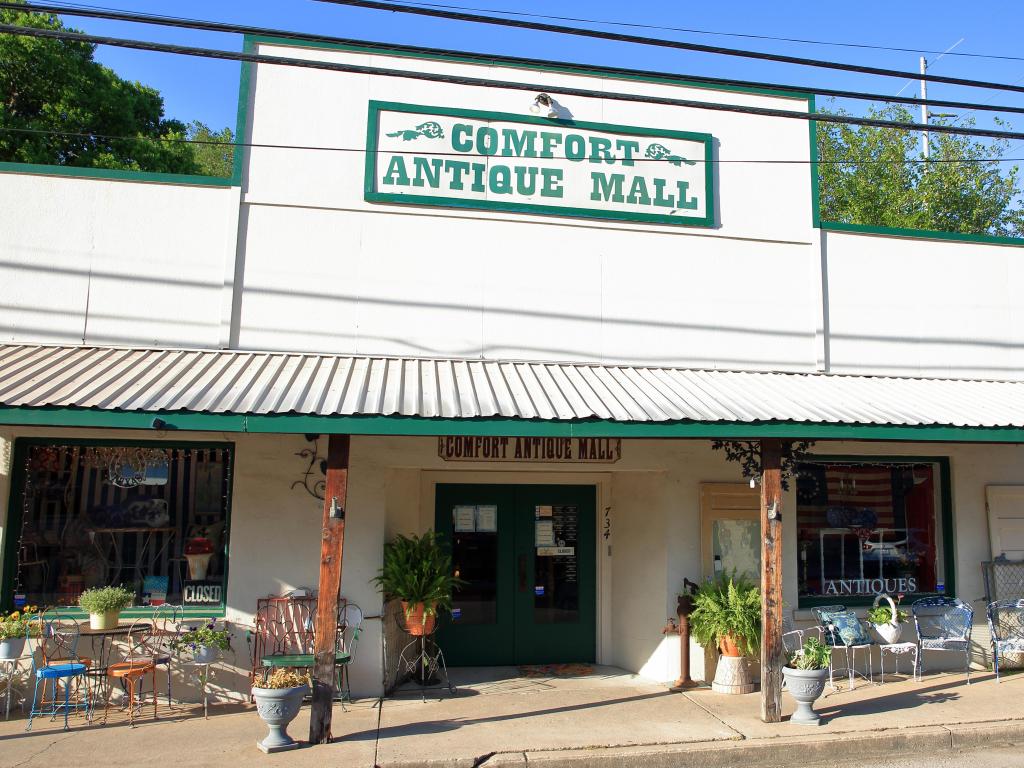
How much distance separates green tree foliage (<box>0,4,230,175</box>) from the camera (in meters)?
18.8

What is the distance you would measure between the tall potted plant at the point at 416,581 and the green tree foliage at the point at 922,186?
58.5 feet

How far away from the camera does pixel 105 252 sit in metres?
9.29

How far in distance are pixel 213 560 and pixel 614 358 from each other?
16.4 ft

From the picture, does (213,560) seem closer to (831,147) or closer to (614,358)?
(614,358)

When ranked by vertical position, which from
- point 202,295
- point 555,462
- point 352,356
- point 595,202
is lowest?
point 555,462

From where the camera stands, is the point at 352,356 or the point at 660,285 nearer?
the point at 352,356

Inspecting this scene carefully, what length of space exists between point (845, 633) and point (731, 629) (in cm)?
137

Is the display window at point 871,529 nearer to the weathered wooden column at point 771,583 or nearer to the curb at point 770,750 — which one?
the weathered wooden column at point 771,583

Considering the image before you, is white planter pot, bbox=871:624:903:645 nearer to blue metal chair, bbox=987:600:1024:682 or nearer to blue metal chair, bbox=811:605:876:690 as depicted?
blue metal chair, bbox=811:605:876:690

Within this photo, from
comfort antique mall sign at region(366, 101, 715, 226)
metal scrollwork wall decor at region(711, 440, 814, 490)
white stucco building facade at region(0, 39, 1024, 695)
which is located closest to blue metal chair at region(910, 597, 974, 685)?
white stucco building facade at region(0, 39, 1024, 695)

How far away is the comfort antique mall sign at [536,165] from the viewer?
32.7 feet

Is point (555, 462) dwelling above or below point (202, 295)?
below

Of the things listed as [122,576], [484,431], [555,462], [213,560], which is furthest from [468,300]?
[122,576]

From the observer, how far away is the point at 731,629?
9.01 meters
